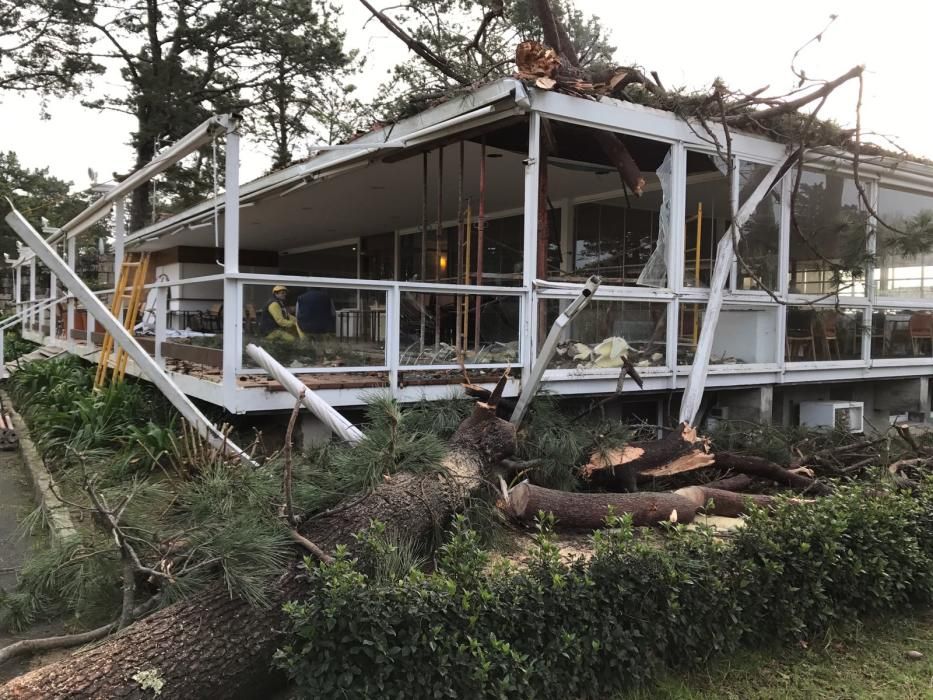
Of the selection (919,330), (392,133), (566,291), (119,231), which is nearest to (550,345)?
(566,291)

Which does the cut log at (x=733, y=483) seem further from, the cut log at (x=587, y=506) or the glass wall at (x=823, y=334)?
the glass wall at (x=823, y=334)

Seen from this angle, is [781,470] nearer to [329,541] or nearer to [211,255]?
[329,541]

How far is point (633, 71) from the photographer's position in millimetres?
6648

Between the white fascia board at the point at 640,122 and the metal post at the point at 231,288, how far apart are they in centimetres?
247

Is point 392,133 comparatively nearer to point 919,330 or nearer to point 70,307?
point 70,307

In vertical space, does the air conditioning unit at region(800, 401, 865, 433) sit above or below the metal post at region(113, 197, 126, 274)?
below

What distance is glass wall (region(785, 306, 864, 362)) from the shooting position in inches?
319

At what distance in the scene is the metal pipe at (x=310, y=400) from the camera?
189 inches

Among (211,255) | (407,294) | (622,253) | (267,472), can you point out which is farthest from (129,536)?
(211,255)

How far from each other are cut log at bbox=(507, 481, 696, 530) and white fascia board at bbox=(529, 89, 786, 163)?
3298mm

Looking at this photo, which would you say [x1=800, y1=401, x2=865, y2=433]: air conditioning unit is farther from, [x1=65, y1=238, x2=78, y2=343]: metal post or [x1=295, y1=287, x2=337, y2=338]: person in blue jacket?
[x1=65, y1=238, x2=78, y2=343]: metal post

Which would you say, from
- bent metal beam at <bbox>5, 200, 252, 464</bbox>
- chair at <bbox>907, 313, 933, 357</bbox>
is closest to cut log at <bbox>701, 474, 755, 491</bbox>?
bent metal beam at <bbox>5, 200, 252, 464</bbox>

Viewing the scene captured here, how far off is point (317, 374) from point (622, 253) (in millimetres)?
6833

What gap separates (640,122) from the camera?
6.71m
